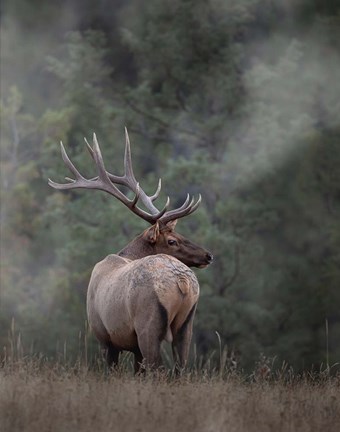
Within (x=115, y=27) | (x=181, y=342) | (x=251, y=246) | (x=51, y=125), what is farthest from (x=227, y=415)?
(x=115, y=27)

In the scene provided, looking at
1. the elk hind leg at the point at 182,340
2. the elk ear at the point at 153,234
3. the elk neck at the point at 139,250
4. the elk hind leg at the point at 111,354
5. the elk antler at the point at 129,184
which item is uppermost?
the elk antler at the point at 129,184

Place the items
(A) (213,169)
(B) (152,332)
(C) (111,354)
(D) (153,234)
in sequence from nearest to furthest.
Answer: (B) (152,332) < (C) (111,354) < (D) (153,234) < (A) (213,169)

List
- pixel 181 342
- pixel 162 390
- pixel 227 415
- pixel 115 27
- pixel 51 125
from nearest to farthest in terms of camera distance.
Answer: pixel 227 415
pixel 162 390
pixel 181 342
pixel 51 125
pixel 115 27

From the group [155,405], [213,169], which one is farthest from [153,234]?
[213,169]

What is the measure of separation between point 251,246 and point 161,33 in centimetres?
628

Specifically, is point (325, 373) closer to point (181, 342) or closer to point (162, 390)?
point (181, 342)

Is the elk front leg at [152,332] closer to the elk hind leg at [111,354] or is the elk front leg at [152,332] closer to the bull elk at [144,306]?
the bull elk at [144,306]

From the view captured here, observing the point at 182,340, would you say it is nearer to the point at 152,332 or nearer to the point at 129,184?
the point at 152,332

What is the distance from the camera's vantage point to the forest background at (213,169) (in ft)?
90.3

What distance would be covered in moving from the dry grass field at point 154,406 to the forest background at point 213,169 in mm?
17594

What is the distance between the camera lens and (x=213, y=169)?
1095 inches

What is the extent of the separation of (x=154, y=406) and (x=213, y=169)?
20.5 m

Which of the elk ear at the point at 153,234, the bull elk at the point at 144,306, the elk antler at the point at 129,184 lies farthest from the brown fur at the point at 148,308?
the elk antler at the point at 129,184

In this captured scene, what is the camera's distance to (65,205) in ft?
96.1
